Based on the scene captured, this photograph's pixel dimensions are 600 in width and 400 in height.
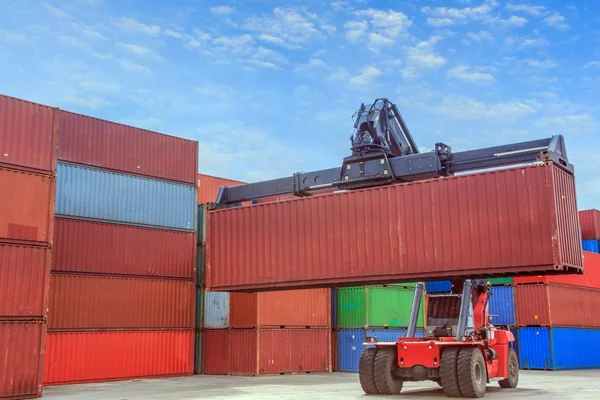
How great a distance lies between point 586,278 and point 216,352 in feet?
68.2

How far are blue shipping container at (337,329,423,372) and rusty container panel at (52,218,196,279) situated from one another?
7.90 meters

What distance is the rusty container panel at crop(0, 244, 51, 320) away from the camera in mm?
17266

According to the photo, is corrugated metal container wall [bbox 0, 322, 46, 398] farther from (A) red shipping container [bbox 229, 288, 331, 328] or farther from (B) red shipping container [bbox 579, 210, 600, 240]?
(B) red shipping container [bbox 579, 210, 600, 240]

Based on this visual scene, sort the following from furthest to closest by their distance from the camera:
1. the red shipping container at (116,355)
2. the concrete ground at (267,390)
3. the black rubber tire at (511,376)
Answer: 1. the red shipping container at (116,355)
2. the black rubber tire at (511,376)
3. the concrete ground at (267,390)

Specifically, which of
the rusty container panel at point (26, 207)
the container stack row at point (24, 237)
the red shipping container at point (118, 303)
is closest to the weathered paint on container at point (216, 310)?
the red shipping container at point (118, 303)

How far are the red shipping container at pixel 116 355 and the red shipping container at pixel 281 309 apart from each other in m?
2.22

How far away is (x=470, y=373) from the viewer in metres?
15.3

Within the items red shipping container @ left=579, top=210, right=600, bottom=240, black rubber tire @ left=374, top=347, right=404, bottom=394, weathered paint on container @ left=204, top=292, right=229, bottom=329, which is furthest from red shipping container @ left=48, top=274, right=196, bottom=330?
red shipping container @ left=579, top=210, right=600, bottom=240

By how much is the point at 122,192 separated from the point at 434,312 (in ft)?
44.0

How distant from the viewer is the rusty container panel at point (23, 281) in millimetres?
17266

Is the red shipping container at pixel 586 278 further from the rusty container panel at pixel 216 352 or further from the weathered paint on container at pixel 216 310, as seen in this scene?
the rusty container panel at pixel 216 352

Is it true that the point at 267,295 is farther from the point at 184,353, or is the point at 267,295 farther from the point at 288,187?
the point at 288,187

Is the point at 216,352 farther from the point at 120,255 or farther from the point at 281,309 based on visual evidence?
the point at 120,255

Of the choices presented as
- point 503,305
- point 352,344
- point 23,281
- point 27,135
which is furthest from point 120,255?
point 503,305
